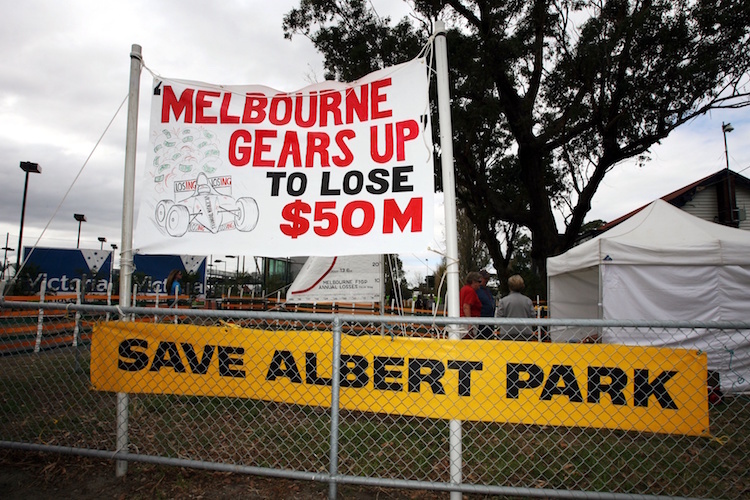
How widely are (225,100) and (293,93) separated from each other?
0.56 meters

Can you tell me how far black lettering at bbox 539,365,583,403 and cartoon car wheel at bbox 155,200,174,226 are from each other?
119 inches

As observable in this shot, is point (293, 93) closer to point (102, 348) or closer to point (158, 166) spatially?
point (158, 166)

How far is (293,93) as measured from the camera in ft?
11.3

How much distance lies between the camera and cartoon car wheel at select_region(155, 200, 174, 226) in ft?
11.0

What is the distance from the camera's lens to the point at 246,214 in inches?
129

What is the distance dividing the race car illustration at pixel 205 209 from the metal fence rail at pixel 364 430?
74 cm

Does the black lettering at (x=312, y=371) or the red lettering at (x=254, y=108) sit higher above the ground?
the red lettering at (x=254, y=108)

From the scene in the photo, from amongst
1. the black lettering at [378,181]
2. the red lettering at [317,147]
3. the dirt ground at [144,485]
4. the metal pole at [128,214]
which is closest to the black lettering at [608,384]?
the dirt ground at [144,485]

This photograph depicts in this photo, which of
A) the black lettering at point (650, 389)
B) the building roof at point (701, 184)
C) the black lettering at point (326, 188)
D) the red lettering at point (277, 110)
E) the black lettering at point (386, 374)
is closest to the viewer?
the black lettering at point (650, 389)

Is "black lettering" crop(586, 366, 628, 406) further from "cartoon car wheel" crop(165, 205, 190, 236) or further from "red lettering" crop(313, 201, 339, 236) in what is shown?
"cartoon car wheel" crop(165, 205, 190, 236)

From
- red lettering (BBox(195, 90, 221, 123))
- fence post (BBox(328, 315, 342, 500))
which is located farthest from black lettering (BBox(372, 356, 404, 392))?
red lettering (BBox(195, 90, 221, 123))

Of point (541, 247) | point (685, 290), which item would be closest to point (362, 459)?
point (685, 290)

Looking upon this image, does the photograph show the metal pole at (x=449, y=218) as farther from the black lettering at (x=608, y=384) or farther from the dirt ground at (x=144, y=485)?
the black lettering at (x=608, y=384)

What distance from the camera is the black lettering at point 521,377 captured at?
2486mm
